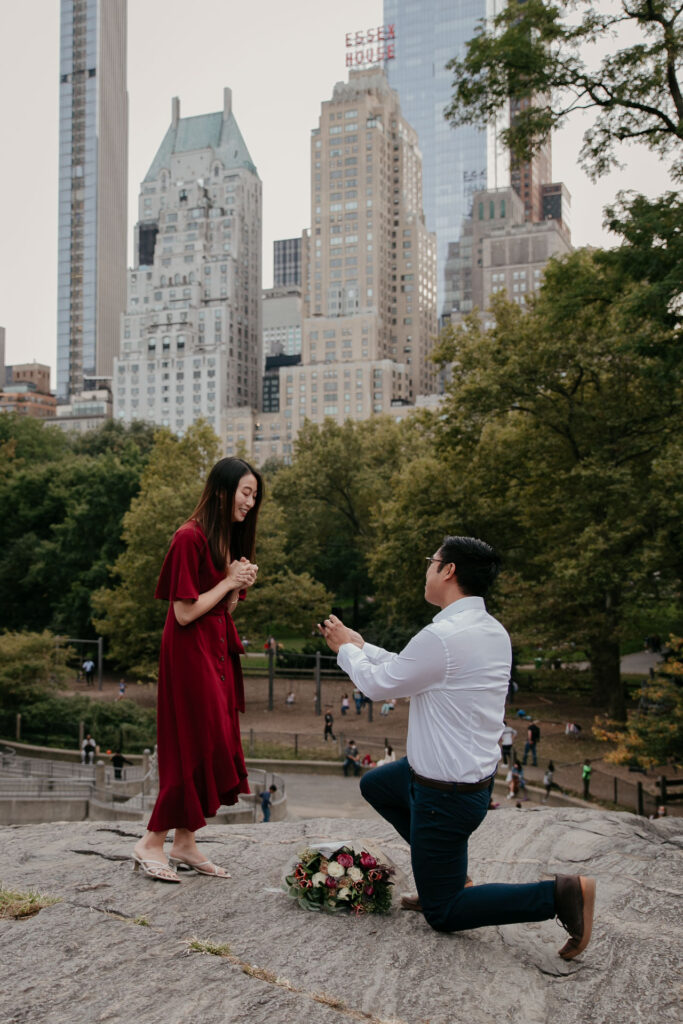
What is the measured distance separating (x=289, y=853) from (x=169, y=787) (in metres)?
1.33

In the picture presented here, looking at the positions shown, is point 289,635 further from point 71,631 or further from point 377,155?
point 377,155

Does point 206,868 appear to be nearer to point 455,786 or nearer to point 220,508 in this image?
point 455,786

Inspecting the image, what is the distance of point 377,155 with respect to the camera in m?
148

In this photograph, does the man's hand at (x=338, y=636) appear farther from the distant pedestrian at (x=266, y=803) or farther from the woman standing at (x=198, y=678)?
the distant pedestrian at (x=266, y=803)

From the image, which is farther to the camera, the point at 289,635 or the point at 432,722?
the point at 289,635

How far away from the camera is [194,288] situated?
157m

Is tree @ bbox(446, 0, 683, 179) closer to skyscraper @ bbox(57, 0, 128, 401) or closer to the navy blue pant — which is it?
the navy blue pant

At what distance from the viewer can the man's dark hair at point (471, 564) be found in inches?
159

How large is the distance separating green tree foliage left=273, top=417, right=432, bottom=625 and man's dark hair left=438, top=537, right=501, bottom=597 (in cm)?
3835

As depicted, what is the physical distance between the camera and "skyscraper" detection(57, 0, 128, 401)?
584 feet

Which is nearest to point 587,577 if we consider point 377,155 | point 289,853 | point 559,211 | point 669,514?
point 669,514

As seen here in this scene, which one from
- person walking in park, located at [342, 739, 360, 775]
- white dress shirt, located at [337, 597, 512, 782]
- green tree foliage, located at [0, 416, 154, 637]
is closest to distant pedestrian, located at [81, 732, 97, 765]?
person walking in park, located at [342, 739, 360, 775]

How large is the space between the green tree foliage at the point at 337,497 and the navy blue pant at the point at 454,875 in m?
38.6

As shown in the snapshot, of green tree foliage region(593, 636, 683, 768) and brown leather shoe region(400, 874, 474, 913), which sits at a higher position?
brown leather shoe region(400, 874, 474, 913)
